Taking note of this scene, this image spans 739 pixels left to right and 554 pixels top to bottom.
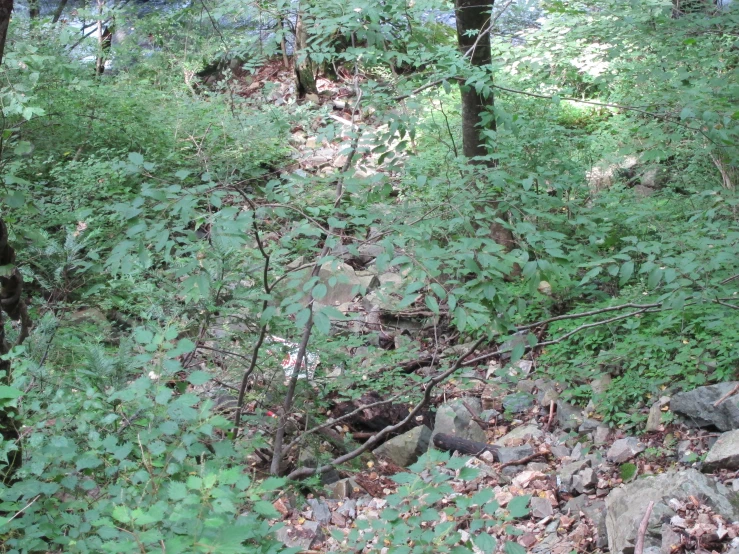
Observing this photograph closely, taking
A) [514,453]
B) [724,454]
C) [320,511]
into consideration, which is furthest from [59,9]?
[724,454]

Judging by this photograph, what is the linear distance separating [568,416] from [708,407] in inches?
37.3

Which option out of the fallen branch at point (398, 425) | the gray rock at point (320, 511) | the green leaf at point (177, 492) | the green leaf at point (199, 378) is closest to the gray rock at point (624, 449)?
the fallen branch at point (398, 425)

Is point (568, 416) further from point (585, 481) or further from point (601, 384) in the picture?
point (585, 481)

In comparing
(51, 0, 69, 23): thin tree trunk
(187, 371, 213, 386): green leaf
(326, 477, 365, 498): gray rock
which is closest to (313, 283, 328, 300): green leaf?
(187, 371, 213, 386): green leaf

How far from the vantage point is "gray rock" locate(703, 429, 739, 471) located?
333cm

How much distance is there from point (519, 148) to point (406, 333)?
1.90m

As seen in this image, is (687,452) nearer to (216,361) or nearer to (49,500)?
(216,361)

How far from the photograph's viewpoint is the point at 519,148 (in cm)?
541

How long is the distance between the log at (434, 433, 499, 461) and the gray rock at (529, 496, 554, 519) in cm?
62

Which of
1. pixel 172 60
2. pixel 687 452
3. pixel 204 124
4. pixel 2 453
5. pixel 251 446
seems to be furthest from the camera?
pixel 172 60

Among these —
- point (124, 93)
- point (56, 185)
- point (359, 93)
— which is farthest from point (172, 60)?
point (359, 93)

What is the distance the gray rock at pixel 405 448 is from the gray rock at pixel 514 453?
20.1 inches

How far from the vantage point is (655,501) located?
3.01 m

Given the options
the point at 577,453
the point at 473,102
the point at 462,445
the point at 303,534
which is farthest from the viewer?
the point at 473,102
